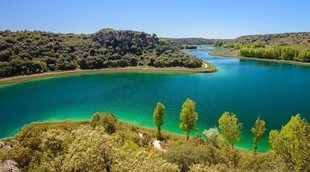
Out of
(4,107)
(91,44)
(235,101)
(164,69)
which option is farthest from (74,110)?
(91,44)

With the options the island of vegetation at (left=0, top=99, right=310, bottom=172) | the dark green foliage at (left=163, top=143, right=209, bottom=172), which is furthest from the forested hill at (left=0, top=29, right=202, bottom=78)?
the dark green foliage at (left=163, top=143, right=209, bottom=172)

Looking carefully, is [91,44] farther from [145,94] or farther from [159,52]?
[145,94]

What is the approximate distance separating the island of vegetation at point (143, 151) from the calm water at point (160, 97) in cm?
837

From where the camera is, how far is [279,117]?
6688 centimetres

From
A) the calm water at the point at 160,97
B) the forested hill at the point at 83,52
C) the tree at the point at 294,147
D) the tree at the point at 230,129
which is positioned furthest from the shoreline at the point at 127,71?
the tree at the point at 294,147

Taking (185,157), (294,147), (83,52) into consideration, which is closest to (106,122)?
(185,157)

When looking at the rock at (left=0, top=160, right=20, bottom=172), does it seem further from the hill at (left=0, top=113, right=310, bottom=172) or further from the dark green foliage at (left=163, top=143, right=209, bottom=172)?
the dark green foliage at (left=163, top=143, right=209, bottom=172)

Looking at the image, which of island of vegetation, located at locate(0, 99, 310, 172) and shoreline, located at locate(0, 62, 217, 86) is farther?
shoreline, located at locate(0, 62, 217, 86)

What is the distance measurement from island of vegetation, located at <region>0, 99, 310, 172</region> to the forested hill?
8664cm

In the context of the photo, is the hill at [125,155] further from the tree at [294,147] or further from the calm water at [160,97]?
the calm water at [160,97]

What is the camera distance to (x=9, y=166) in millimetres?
31531

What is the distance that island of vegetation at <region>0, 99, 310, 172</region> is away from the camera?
71.7 ft

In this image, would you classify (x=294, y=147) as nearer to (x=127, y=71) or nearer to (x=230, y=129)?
(x=230, y=129)

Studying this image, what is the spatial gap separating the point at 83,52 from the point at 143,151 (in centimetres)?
14509
